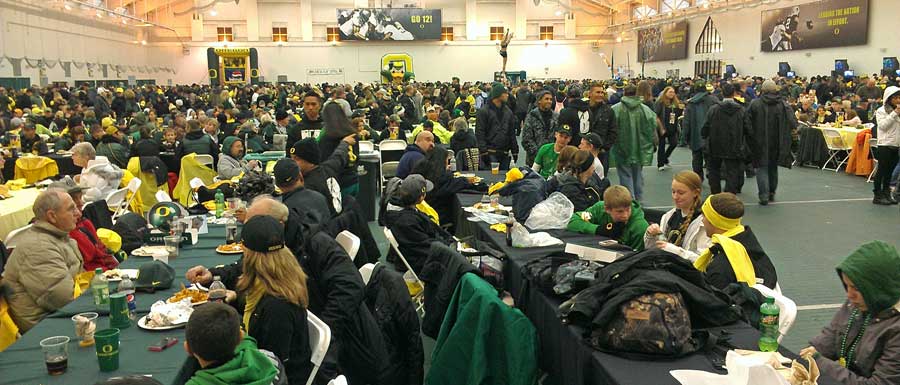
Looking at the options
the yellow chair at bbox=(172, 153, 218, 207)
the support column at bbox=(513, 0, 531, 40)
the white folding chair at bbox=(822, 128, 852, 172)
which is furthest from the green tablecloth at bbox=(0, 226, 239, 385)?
the support column at bbox=(513, 0, 531, 40)

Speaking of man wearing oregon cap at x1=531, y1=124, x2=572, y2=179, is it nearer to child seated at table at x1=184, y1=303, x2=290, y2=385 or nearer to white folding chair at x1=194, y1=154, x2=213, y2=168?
white folding chair at x1=194, y1=154, x2=213, y2=168

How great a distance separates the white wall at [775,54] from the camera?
18.8 meters

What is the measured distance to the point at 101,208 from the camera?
5.61 m

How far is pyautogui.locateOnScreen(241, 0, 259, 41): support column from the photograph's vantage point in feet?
120

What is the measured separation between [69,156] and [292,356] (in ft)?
24.8

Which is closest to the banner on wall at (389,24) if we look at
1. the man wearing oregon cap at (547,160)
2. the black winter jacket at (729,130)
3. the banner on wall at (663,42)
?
the banner on wall at (663,42)

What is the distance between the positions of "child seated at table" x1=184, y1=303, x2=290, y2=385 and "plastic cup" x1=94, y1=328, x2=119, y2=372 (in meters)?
0.47

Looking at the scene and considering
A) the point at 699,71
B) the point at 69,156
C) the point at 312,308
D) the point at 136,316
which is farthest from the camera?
the point at 699,71

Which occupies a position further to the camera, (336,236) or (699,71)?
(699,71)

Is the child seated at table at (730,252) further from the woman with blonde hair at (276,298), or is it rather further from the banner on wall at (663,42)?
the banner on wall at (663,42)

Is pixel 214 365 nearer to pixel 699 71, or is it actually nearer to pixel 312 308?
pixel 312 308

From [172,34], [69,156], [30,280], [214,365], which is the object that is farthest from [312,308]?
[172,34]

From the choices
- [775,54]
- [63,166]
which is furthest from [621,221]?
[775,54]

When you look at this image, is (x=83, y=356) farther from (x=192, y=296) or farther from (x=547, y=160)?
(x=547, y=160)
